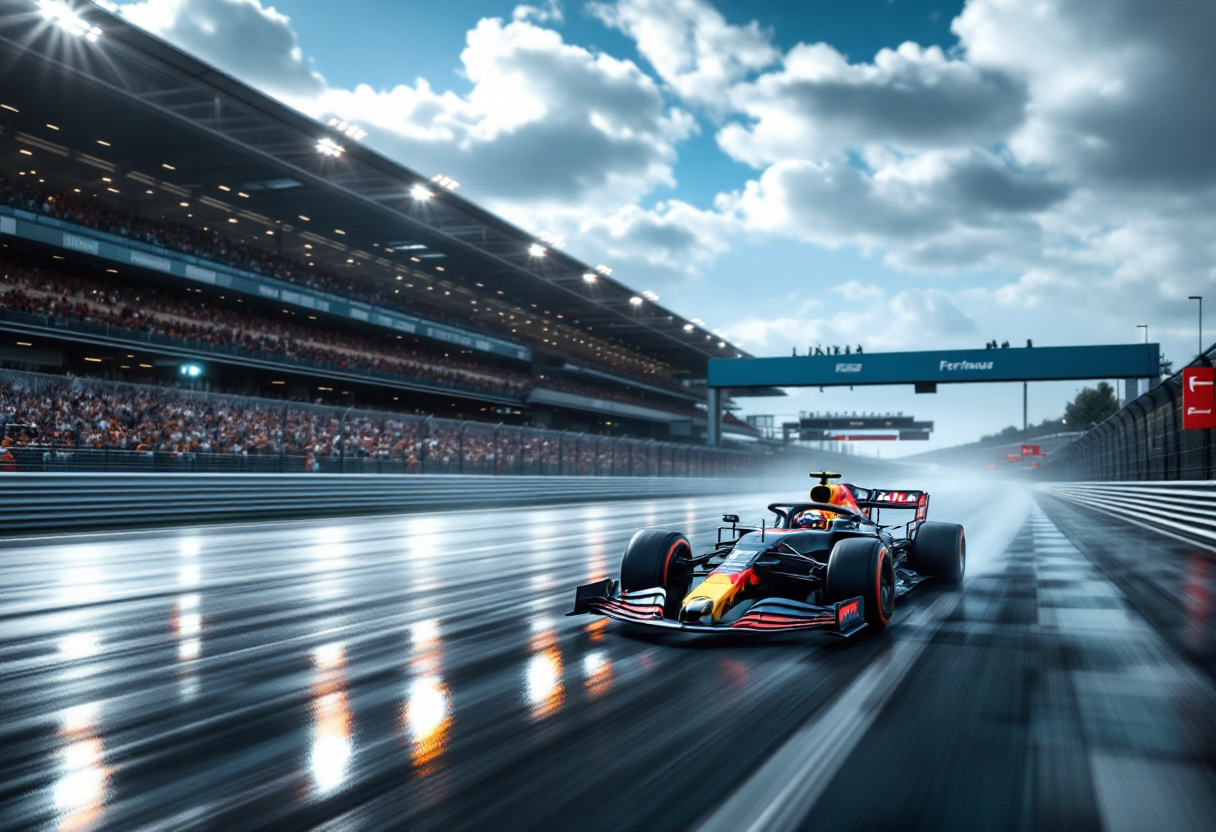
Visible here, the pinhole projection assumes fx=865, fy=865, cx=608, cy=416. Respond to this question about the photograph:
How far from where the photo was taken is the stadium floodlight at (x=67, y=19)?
20062 mm

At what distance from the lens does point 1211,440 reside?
45.8ft

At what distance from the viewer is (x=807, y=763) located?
3266mm

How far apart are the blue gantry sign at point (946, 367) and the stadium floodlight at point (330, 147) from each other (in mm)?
19730

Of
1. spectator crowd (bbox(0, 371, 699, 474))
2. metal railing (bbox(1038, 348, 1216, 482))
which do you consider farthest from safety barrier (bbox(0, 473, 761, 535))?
metal railing (bbox(1038, 348, 1216, 482))

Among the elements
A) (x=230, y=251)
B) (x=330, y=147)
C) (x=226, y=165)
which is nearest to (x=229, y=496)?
(x=330, y=147)

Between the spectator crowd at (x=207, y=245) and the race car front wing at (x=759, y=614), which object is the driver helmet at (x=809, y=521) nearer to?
the race car front wing at (x=759, y=614)

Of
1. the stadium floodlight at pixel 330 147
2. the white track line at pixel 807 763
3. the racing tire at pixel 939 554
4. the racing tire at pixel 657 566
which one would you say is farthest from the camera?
the stadium floodlight at pixel 330 147

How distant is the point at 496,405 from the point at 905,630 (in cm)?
4497

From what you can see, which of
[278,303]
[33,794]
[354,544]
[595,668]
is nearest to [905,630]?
[595,668]

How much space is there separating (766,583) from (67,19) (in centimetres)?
2270

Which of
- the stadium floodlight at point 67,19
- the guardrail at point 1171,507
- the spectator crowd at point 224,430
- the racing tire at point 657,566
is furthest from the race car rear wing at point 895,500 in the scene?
the stadium floodlight at point 67,19

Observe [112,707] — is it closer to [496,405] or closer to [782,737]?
[782,737]

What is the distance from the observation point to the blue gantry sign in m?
33.1

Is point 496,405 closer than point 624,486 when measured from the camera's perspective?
No
